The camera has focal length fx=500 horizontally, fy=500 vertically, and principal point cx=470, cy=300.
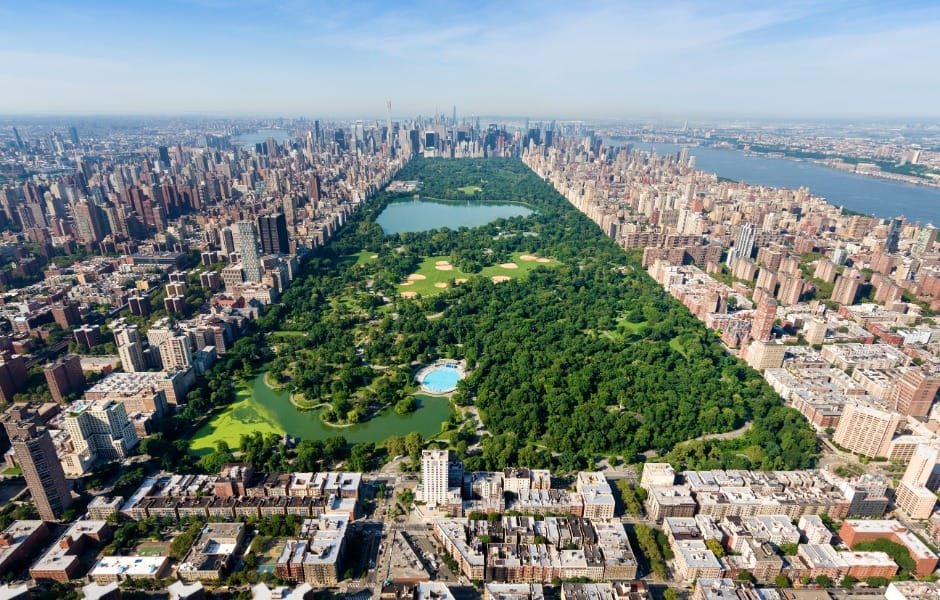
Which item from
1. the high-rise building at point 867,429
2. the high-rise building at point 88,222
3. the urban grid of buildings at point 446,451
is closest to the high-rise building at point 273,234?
the urban grid of buildings at point 446,451

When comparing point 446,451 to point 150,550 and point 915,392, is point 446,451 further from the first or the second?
point 915,392

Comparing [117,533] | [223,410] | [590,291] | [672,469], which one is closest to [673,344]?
[590,291]

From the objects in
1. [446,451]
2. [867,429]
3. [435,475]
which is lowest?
[867,429]

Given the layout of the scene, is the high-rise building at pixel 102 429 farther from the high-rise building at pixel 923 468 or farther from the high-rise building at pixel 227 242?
the high-rise building at pixel 923 468

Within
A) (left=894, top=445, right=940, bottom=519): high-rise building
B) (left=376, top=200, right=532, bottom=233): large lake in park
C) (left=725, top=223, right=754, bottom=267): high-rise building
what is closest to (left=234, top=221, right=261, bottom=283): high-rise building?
(left=376, top=200, right=532, bottom=233): large lake in park

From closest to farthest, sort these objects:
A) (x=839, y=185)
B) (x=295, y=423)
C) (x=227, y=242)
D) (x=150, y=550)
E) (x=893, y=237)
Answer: (x=150, y=550) < (x=295, y=423) < (x=227, y=242) < (x=893, y=237) < (x=839, y=185)

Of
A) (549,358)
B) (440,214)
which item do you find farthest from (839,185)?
(549,358)

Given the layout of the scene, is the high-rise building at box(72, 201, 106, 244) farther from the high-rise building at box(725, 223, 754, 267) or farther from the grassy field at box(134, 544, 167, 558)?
the high-rise building at box(725, 223, 754, 267)

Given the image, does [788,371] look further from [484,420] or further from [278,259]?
[278,259]
